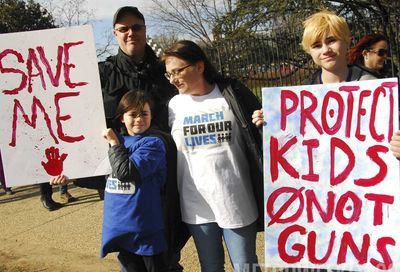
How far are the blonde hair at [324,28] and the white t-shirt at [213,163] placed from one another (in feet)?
1.65

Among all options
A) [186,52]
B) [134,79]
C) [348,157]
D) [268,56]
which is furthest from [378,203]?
[268,56]

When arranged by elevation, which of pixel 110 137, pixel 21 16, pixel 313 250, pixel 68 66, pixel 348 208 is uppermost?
pixel 21 16

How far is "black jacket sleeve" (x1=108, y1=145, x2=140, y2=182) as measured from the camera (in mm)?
2176

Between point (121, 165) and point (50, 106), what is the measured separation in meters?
0.50

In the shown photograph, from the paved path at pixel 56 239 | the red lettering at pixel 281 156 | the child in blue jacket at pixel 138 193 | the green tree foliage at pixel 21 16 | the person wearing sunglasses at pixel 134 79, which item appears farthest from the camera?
the green tree foliage at pixel 21 16

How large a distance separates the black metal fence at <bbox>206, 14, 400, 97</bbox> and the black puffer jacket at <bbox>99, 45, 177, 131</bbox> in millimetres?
6590

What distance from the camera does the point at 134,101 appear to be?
7.47 ft

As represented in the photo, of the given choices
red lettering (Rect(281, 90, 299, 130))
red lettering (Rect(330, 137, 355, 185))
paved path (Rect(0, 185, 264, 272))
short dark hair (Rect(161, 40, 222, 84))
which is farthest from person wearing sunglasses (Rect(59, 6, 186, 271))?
paved path (Rect(0, 185, 264, 272))

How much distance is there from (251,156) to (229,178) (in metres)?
0.15

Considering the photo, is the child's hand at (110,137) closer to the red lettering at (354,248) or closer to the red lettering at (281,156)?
the red lettering at (281,156)

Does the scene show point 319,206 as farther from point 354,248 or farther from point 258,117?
point 258,117

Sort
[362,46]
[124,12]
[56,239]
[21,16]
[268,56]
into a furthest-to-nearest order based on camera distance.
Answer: [21,16] → [268,56] → [56,239] → [362,46] → [124,12]

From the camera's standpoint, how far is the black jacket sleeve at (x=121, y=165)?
218 cm

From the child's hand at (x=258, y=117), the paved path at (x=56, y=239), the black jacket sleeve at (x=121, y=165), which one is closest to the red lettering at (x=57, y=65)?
the black jacket sleeve at (x=121, y=165)
